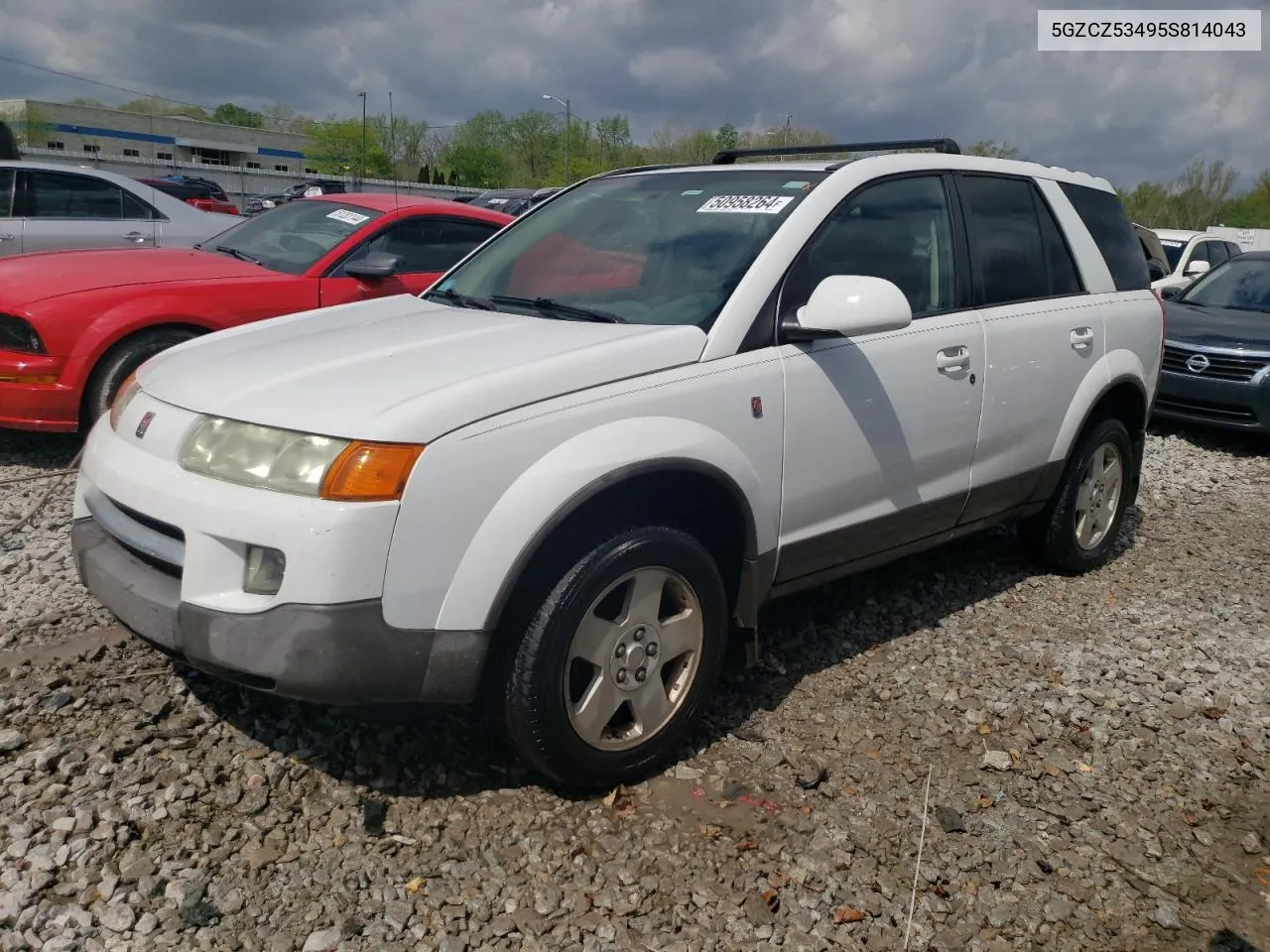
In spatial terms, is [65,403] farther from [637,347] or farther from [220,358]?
[637,347]

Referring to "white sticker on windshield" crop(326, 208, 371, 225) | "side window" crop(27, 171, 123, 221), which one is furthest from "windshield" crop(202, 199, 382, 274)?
"side window" crop(27, 171, 123, 221)

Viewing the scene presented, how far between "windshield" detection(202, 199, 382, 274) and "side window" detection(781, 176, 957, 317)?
3.70 m

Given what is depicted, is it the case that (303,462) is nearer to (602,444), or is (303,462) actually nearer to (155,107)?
(602,444)

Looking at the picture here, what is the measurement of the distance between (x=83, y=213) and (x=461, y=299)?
6.24 m

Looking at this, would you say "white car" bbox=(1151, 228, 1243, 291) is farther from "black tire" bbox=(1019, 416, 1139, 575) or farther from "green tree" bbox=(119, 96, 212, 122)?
"green tree" bbox=(119, 96, 212, 122)

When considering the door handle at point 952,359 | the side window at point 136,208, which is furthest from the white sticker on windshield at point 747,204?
the side window at point 136,208

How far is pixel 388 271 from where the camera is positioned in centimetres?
551

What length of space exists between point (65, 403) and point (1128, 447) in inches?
208

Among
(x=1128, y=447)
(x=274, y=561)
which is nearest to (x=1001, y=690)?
(x=1128, y=447)

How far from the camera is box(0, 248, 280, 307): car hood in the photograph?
536cm

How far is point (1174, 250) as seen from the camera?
50.0ft

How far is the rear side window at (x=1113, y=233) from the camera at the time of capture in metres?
4.79

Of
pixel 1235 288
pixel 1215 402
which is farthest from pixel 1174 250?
pixel 1215 402

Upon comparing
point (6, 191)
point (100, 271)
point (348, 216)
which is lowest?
point (100, 271)
